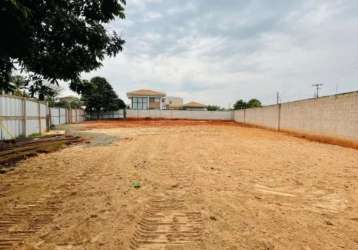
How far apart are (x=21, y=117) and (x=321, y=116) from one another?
1507cm

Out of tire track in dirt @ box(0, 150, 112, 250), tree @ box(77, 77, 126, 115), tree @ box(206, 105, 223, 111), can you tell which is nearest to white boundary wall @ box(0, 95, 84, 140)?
tire track in dirt @ box(0, 150, 112, 250)

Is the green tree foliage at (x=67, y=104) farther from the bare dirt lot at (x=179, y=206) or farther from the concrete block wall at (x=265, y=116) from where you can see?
the bare dirt lot at (x=179, y=206)

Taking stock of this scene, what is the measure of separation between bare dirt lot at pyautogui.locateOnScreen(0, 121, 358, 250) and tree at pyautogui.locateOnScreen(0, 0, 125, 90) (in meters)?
2.55

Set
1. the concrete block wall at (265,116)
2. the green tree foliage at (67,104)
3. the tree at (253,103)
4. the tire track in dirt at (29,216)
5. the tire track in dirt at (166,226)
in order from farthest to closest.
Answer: the tree at (253,103)
the green tree foliage at (67,104)
the concrete block wall at (265,116)
the tire track in dirt at (29,216)
the tire track in dirt at (166,226)

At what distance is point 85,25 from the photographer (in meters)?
7.42

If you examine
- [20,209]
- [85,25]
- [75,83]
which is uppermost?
[85,25]

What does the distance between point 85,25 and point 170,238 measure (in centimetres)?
655

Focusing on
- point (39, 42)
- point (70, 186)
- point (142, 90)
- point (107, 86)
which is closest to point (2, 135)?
point (39, 42)

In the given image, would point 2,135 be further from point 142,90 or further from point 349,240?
point 142,90

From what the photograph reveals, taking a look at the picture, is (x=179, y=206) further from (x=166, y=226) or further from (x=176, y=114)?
(x=176, y=114)

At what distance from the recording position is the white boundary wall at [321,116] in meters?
11.6

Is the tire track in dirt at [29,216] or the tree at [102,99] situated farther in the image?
the tree at [102,99]

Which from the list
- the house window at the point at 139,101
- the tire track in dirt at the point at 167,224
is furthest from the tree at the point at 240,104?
the tire track in dirt at the point at 167,224

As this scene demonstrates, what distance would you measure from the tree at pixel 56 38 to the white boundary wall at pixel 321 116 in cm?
991
